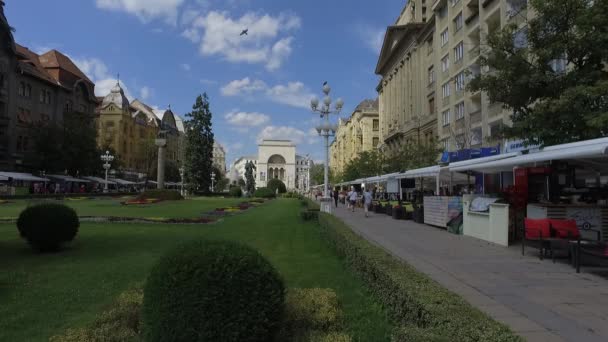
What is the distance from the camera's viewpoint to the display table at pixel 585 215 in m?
10.2

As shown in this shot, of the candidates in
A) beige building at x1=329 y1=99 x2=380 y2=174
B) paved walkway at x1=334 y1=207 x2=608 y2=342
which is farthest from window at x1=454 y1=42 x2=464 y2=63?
beige building at x1=329 y1=99 x2=380 y2=174

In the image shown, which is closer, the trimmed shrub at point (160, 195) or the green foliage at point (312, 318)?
the green foliage at point (312, 318)

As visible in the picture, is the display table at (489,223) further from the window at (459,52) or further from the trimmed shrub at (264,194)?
the trimmed shrub at (264,194)

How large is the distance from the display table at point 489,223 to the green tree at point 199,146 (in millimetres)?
50419

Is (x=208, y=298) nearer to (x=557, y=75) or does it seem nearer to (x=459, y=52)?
(x=557, y=75)

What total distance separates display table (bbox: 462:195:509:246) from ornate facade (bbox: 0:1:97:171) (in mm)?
→ 48071

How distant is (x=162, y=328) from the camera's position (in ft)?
11.5

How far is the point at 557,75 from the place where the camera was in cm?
1288

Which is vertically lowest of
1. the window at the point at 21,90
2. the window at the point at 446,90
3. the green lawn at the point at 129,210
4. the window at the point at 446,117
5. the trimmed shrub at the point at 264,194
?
the green lawn at the point at 129,210

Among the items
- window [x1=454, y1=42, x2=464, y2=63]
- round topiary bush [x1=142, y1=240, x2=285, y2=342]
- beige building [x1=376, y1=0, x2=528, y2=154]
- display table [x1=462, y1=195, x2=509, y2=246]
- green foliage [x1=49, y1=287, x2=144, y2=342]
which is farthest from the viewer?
window [x1=454, y1=42, x2=464, y2=63]

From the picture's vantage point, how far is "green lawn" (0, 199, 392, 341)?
17.5 feet

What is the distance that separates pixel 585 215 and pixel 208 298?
10.2 metres

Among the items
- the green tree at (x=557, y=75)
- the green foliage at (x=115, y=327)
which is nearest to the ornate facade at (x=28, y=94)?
the green tree at (x=557, y=75)

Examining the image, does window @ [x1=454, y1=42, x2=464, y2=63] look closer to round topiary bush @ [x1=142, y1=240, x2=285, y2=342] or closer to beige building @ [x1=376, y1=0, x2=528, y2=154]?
beige building @ [x1=376, y1=0, x2=528, y2=154]
